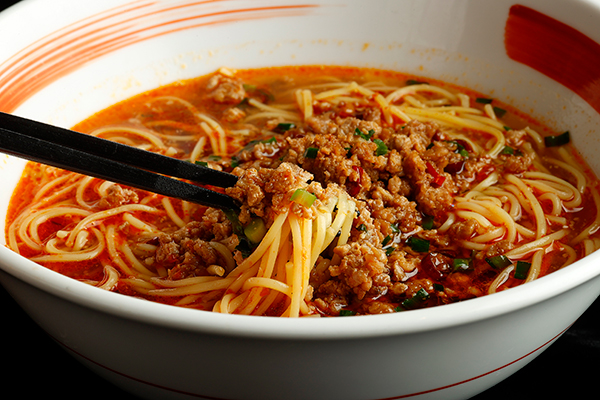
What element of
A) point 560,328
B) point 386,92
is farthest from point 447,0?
point 560,328

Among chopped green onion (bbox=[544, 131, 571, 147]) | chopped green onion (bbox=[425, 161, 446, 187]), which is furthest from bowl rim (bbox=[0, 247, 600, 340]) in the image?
chopped green onion (bbox=[544, 131, 571, 147])

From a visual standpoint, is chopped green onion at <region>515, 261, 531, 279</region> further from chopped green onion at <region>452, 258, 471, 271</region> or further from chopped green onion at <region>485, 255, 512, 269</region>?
chopped green onion at <region>452, 258, 471, 271</region>

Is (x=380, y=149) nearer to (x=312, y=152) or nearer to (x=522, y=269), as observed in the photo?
(x=312, y=152)

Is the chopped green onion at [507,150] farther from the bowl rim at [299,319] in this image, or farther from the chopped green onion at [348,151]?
the bowl rim at [299,319]

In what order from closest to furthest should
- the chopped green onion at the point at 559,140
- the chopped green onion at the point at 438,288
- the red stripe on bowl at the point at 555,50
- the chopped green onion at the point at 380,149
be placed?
the chopped green onion at the point at 438,288 < the chopped green onion at the point at 380,149 < the red stripe on bowl at the point at 555,50 < the chopped green onion at the point at 559,140

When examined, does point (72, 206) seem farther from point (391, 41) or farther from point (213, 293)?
point (391, 41)

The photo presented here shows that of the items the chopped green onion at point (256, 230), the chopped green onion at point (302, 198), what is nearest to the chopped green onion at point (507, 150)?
the chopped green onion at point (302, 198)
